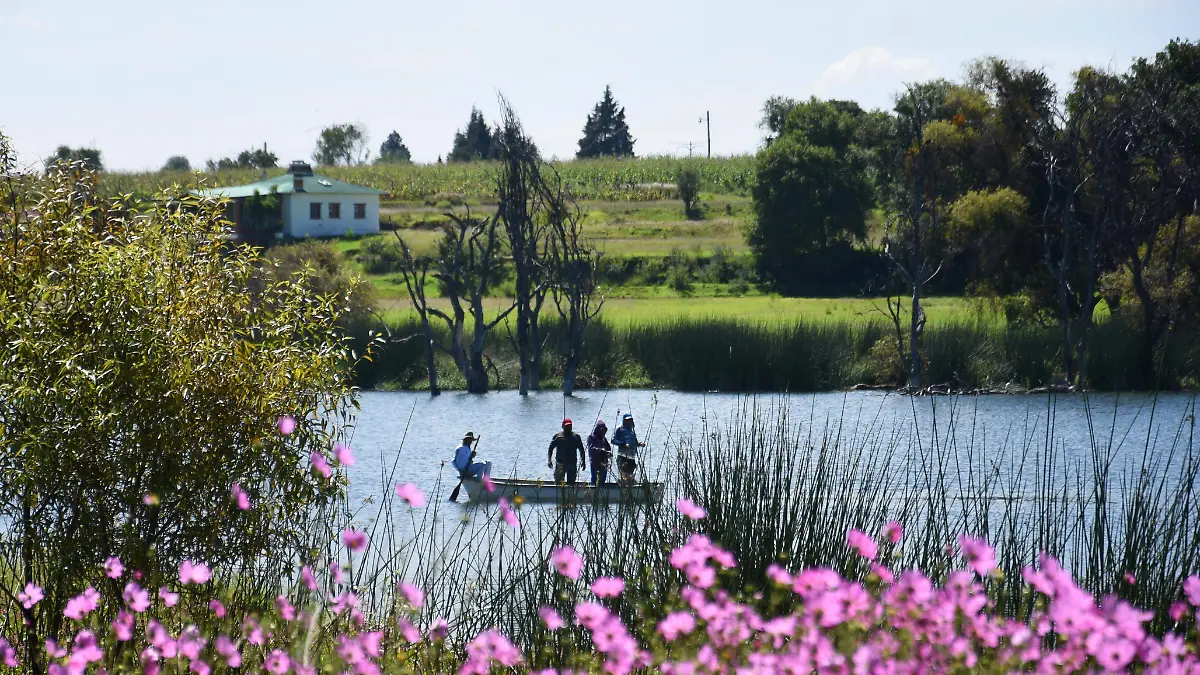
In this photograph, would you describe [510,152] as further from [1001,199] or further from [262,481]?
[262,481]

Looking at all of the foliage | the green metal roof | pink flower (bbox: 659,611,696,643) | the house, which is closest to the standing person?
the foliage

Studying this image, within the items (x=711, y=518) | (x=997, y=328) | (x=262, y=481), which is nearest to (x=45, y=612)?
(x=262, y=481)

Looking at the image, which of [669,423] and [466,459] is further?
[669,423]

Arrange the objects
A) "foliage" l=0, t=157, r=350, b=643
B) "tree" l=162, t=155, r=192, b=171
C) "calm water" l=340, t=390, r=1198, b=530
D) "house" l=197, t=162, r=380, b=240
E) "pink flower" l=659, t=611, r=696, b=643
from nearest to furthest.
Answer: "pink flower" l=659, t=611, r=696, b=643 → "foliage" l=0, t=157, r=350, b=643 → "calm water" l=340, t=390, r=1198, b=530 → "house" l=197, t=162, r=380, b=240 → "tree" l=162, t=155, r=192, b=171

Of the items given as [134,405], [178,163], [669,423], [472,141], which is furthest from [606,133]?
[134,405]

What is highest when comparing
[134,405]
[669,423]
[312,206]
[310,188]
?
[310,188]

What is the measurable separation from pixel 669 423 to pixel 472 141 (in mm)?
95446

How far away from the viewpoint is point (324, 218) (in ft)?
245

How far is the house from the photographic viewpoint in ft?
240

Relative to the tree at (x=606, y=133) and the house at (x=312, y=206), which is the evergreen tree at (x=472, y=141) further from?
the house at (x=312, y=206)

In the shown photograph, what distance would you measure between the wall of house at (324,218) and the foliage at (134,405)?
211 feet

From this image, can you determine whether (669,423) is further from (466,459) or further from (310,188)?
(310,188)

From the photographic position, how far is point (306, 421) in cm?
870

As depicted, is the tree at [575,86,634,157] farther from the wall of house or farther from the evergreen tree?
the wall of house
